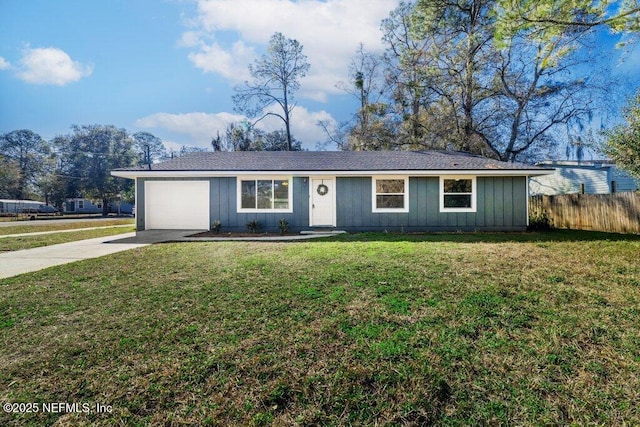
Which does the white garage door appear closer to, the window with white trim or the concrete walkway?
the window with white trim

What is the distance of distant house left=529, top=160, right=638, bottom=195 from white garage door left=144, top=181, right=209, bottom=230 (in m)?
16.5

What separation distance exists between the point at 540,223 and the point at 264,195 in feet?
36.7

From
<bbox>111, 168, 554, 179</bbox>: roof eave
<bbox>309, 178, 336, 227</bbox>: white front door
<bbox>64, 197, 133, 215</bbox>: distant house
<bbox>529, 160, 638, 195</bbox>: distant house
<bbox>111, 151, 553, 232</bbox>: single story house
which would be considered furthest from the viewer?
<bbox>64, 197, 133, 215</bbox>: distant house

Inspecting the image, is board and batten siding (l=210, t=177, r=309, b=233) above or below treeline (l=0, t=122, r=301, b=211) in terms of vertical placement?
below

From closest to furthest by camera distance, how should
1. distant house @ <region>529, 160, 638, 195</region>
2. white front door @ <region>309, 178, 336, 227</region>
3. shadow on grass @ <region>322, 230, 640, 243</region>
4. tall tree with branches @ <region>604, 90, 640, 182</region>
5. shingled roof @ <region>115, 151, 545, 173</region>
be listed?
tall tree with branches @ <region>604, 90, 640, 182</region> < shadow on grass @ <region>322, 230, 640, 243</region> < shingled roof @ <region>115, 151, 545, 173</region> < white front door @ <region>309, 178, 336, 227</region> < distant house @ <region>529, 160, 638, 195</region>

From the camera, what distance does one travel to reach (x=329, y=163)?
11.6 meters

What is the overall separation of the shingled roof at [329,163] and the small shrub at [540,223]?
8.44 feet

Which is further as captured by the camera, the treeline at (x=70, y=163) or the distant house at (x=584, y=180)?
the treeline at (x=70, y=163)

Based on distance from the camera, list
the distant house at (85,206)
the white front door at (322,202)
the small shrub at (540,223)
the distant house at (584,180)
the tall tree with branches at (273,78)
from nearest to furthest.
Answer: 1. the white front door at (322,202)
2. the small shrub at (540,223)
3. the distant house at (584,180)
4. the tall tree with branches at (273,78)
5. the distant house at (85,206)

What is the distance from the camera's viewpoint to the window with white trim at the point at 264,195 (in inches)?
439

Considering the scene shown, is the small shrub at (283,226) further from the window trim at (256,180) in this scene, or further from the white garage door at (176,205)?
the white garage door at (176,205)

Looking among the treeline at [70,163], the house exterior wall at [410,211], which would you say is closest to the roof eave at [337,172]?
the house exterior wall at [410,211]

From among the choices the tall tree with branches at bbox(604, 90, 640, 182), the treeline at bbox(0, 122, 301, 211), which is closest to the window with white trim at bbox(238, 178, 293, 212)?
the tall tree with branches at bbox(604, 90, 640, 182)

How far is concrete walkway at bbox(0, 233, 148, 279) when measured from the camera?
5.46 metres
